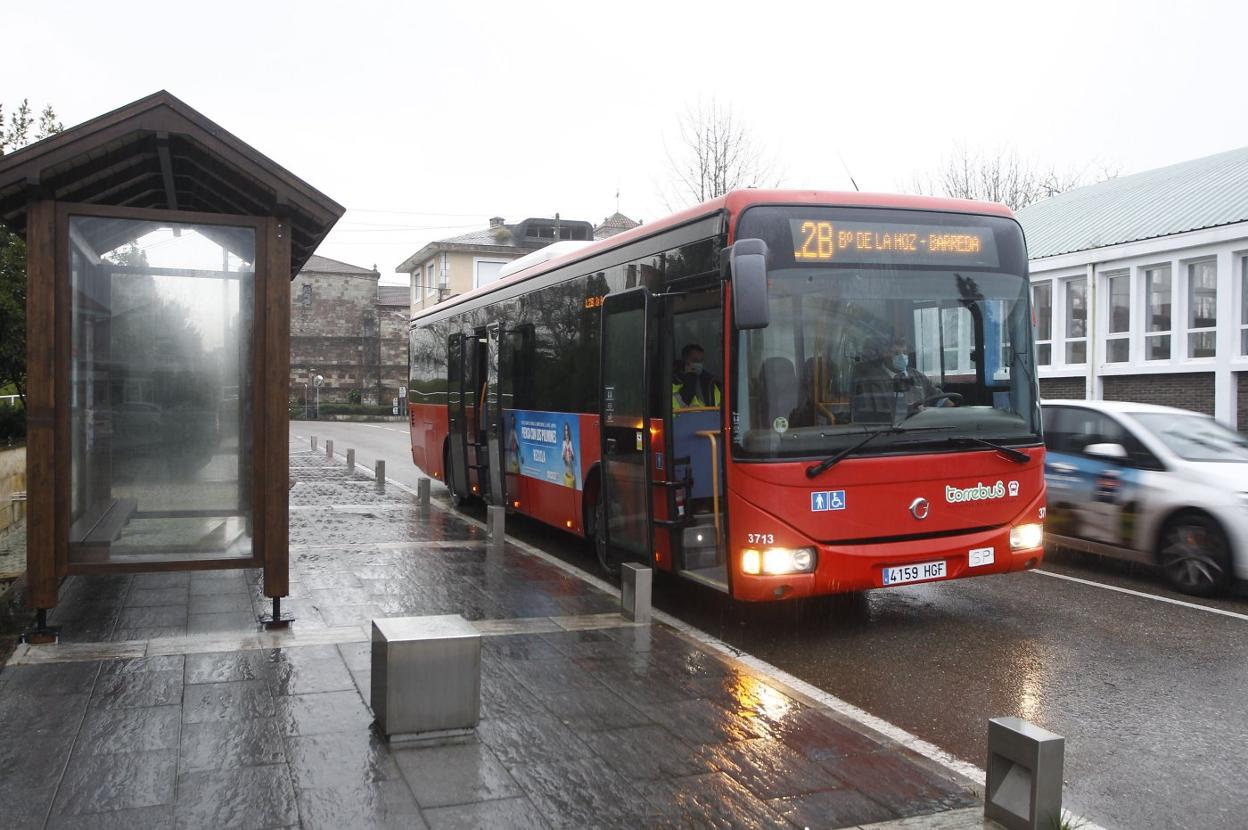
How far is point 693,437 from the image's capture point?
8.37m

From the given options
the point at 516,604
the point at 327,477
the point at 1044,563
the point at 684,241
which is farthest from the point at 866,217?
the point at 327,477

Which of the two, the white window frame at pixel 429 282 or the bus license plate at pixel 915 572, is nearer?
the bus license plate at pixel 915 572

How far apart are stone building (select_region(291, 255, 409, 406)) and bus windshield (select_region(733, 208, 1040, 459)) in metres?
70.3

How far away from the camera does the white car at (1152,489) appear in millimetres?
9617

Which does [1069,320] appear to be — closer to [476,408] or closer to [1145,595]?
[476,408]

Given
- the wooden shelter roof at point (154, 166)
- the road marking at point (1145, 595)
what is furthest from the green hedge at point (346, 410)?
the wooden shelter roof at point (154, 166)

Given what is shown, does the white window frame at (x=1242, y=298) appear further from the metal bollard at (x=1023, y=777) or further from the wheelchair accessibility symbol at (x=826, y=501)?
the metal bollard at (x=1023, y=777)

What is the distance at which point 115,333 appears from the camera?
8008 mm

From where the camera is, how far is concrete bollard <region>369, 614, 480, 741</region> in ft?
17.4

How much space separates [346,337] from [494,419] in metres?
67.6

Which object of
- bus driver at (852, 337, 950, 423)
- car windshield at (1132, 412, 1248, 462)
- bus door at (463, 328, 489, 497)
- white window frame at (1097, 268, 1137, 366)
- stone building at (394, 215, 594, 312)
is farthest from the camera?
stone building at (394, 215, 594, 312)

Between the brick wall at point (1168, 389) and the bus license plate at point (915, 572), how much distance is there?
62.9ft

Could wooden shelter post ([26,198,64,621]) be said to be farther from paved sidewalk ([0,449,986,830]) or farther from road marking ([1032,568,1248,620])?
road marking ([1032,568,1248,620])

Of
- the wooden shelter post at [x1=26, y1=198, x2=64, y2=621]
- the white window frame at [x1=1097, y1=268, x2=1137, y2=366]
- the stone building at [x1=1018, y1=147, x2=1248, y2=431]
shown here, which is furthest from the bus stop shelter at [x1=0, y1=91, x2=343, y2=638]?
the white window frame at [x1=1097, y1=268, x2=1137, y2=366]
